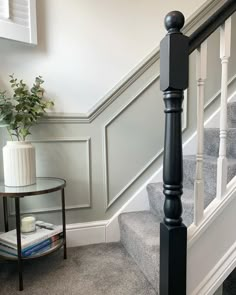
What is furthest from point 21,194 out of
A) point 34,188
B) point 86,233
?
point 86,233

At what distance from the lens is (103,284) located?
1286mm

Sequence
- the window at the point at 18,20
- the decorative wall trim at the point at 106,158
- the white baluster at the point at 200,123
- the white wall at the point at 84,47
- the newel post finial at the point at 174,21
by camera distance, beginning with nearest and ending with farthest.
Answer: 1. the newel post finial at the point at 174,21
2. the white baluster at the point at 200,123
3. the window at the point at 18,20
4. the white wall at the point at 84,47
5. the decorative wall trim at the point at 106,158

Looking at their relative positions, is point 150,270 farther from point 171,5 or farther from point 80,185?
point 171,5

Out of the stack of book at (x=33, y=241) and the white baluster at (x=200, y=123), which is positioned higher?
the white baluster at (x=200, y=123)

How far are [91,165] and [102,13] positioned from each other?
1.08 m

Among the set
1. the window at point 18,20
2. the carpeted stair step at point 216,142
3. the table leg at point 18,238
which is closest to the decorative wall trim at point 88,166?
the table leg at point 18,238

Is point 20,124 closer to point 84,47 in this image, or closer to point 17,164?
point 17,164

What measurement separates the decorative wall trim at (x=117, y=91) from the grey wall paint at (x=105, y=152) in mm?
14

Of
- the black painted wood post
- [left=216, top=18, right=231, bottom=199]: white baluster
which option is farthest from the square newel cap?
[left=216, top=18, right=231, bottom=199]: white baluster

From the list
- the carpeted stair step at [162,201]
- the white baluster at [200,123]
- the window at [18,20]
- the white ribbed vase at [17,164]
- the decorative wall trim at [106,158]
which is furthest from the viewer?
the decorative wall trim at [106,158]

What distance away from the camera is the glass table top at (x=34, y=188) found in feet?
4.20

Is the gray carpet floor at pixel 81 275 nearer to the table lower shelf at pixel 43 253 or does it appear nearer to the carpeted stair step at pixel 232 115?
the table lower shelf at pixel 43 253

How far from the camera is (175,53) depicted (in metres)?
0.88

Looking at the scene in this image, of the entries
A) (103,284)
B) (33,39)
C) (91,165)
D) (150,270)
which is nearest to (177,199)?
(150,270)
